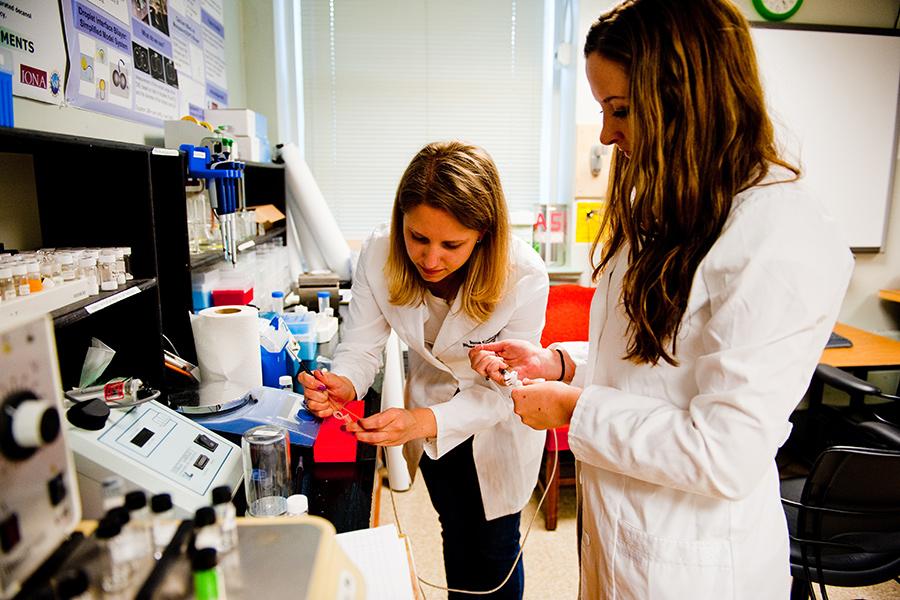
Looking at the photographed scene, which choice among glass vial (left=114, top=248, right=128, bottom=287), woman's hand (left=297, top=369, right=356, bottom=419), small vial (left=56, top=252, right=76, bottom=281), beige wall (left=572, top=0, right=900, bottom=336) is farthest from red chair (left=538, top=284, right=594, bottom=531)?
small vial (left=56, top=252, right=76, bottom=281)

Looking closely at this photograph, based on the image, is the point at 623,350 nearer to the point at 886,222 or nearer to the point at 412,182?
the point at 412,182

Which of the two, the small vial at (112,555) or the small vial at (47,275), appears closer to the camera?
the small vial at (112,555)

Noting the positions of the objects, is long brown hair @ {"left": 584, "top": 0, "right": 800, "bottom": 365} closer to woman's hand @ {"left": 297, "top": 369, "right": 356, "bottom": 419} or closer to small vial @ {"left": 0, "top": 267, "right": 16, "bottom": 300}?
woman's hand @ {"left": 297, "top": 369, "right": 356, "bottom": 419}

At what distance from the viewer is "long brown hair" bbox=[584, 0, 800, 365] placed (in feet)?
2.58

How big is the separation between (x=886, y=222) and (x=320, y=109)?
3338 mm

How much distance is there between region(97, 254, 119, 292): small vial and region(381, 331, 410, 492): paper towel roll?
4.64 ft

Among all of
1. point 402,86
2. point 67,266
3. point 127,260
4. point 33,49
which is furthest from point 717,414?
point 402,86

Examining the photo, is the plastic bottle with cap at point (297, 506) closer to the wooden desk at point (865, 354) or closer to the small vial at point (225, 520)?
the small vial at point (225, 520)

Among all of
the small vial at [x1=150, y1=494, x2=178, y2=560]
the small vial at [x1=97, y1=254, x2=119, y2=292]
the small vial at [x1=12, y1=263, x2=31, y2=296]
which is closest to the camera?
the small vial at [x1=150, y1=494, x2=178, y2=560]

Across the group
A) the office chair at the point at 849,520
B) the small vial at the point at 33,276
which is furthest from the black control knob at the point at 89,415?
the office chair at the point at 849,520

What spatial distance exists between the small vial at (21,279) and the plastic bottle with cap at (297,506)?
0.54m

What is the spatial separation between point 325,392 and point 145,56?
135cm

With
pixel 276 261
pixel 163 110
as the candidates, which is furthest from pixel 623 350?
pixel 276 261

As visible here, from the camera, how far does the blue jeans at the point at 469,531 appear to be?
1542 millimetres
